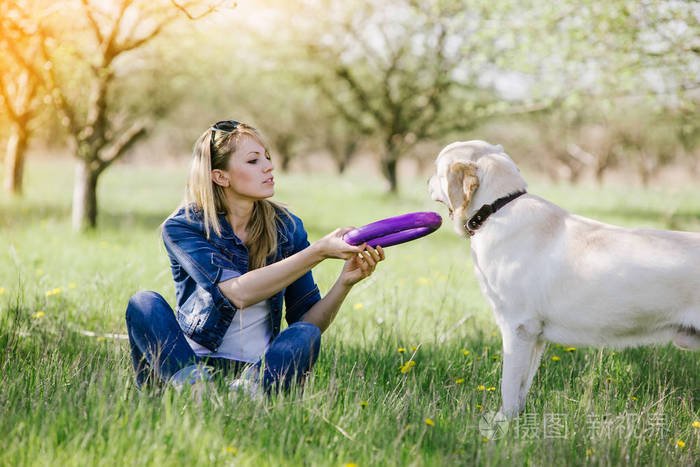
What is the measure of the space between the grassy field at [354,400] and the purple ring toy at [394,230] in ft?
2.33

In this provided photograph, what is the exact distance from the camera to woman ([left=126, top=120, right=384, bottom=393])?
120 inches

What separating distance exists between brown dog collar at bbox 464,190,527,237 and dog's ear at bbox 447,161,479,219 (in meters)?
0.09

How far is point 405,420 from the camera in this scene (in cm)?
285

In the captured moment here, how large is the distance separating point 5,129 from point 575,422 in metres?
24.7

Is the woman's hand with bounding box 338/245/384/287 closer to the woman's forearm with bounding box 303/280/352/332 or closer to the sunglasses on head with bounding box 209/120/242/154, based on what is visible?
the woman's forearm with bounding box 303/280/352/332

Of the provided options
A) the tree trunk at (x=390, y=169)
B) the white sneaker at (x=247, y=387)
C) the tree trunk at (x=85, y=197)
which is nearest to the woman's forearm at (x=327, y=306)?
the white sneaker at (x=247, y=387)

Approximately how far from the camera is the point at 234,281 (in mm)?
3080

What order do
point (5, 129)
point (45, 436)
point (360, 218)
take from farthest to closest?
point (5, 129) < point (360, 218) < point (45, 436)

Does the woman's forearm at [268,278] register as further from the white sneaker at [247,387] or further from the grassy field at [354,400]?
the grassy field at [354,400]

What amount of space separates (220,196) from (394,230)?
1.02m

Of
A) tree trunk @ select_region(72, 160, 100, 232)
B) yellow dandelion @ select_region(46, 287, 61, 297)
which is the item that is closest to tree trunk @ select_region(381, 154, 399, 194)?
tree trunk @ select_region(72, 160, 100, 232)

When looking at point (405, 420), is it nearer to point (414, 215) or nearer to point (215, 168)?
point (414, 215)

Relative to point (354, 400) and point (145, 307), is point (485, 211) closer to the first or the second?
point (354, 400)

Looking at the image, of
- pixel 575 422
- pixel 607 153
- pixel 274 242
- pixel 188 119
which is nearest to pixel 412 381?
pixel 575 422
